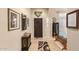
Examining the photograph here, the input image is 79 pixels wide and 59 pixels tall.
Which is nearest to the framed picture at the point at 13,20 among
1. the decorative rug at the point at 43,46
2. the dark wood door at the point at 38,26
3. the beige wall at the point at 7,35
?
the beige wall at the point at 7,35

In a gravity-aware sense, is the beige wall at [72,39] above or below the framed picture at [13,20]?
below

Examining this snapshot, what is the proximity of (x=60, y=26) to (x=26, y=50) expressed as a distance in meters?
0.70

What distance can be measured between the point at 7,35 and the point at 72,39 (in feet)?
3.50

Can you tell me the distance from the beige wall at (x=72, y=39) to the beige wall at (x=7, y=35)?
78 cm

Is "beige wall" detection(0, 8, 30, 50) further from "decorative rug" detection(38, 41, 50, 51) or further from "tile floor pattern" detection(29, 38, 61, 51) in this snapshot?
"decorative rug" detection(38, 41, 50, 51)

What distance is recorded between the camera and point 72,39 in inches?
74.1

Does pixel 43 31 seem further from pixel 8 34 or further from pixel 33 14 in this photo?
pixel 8 34

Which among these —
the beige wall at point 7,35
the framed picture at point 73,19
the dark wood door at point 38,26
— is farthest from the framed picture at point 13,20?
the framed picture at point 73,19

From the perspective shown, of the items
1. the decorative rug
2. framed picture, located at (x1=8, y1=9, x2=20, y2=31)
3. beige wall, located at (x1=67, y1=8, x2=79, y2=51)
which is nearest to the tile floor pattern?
the decorative rug

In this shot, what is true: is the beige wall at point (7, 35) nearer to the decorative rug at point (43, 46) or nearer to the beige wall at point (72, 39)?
the decorative rug at point (43, 46)

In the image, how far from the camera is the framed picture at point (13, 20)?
184cm

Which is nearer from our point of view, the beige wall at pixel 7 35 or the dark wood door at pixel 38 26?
the beige wall at pixel 7 35

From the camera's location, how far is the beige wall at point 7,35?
1.77m
